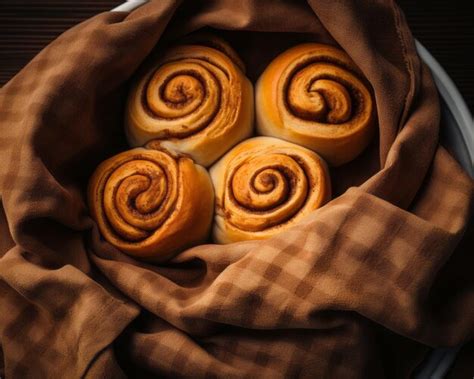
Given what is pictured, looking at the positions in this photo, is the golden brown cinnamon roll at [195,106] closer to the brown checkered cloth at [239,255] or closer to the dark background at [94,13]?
the brown checkered cloth at [239,255]

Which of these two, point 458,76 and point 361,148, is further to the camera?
point 458,76

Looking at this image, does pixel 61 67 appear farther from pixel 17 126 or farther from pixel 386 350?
pixel 386 350

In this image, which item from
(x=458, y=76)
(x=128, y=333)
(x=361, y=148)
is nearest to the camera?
(x=128, y=333)

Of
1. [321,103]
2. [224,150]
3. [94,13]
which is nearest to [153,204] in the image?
[224,150]

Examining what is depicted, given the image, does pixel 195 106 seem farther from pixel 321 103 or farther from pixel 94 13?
pixel 94 13

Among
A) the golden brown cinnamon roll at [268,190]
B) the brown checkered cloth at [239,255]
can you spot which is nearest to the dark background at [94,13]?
the brown checkered cloth at [239,255]

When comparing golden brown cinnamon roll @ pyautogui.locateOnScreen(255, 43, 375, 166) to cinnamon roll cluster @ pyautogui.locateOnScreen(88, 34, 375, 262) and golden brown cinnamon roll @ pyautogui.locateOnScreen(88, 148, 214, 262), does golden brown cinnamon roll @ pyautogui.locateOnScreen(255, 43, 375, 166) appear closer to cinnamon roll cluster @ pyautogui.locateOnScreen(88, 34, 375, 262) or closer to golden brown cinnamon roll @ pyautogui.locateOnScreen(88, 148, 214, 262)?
cinnamon roll cluster @ pyautogui.locateOnScreen(88, 34, 375, 262)

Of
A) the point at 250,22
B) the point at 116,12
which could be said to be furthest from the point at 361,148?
the point at 116,12
